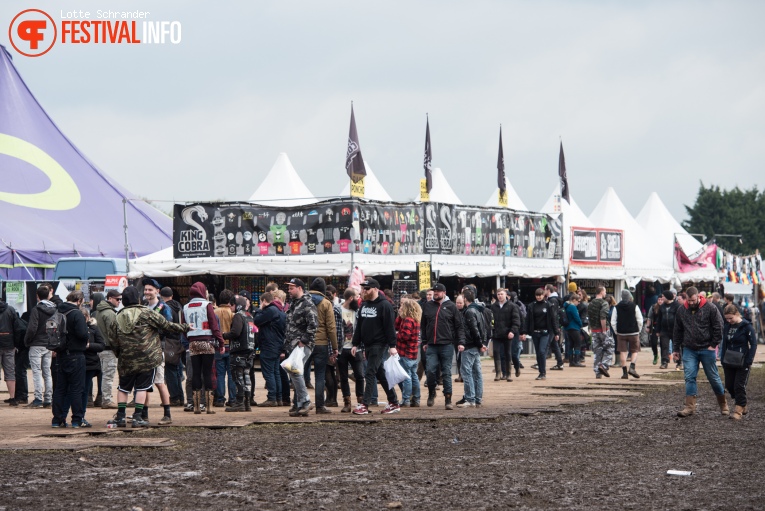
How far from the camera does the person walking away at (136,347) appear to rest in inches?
480

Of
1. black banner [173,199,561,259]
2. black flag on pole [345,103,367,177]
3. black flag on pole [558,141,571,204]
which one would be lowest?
black banner [173,199,561,259]

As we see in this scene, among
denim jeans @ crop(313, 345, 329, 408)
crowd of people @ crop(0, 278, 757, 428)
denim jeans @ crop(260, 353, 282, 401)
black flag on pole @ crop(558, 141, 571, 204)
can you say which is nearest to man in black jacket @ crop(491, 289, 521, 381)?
crowd of people @ crop(0, 278, 757, 428)

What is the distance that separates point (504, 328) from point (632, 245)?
17224mm

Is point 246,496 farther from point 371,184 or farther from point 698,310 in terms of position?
point 371,184

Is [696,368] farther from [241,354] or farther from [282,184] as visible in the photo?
[282,184]

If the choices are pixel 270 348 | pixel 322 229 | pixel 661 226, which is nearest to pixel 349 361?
pixel 270 348

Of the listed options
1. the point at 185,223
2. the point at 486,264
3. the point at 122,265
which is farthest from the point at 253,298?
the point at 486,264

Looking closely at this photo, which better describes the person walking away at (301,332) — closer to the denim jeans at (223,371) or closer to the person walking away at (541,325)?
the denim jeans at (223,371)

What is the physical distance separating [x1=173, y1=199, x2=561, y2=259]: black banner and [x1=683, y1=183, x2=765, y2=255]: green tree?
65.9m

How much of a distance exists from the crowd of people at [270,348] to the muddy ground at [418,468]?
0.92 meters

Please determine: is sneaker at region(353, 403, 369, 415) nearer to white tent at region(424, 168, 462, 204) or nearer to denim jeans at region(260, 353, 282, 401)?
denim jeans at region(260, 353, 282, 401)

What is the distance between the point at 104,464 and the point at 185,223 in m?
15.0

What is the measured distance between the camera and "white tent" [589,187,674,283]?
3359cm

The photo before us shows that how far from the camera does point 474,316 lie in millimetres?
14961
